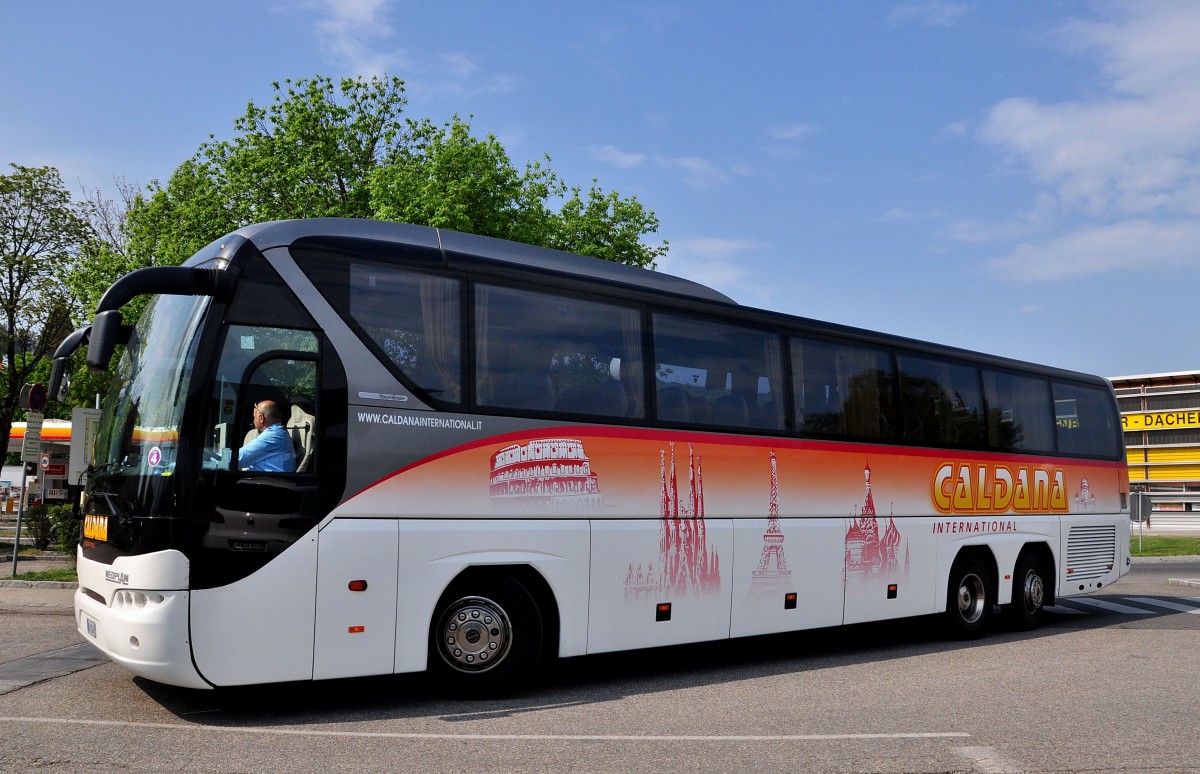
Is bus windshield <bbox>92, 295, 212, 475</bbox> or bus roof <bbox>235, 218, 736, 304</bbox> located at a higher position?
bus roof <bbox>235, 218, 736, 304</bbox>

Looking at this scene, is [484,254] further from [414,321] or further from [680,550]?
[680,550]

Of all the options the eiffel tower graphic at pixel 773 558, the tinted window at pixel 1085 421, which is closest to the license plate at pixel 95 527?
the eiffel tower graphic at pixel 773 558

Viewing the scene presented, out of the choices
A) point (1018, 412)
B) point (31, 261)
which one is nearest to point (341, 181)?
point (31, 261)

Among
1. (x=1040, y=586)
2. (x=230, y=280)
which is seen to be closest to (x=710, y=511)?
(x=230, y=280)

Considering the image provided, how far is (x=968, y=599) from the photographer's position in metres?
12.6

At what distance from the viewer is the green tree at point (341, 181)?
1083 inches

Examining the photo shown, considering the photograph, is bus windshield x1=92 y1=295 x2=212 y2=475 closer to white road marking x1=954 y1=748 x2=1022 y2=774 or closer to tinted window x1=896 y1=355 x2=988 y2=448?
white road marking x1=954 y1=748 x2=1022 y2=774

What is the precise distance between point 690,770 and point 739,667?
14.2ft

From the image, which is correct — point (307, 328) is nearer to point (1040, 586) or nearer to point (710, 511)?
point (710, 511)

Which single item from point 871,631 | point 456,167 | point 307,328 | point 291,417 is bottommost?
point 871,631

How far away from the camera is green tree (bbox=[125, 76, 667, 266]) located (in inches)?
1083

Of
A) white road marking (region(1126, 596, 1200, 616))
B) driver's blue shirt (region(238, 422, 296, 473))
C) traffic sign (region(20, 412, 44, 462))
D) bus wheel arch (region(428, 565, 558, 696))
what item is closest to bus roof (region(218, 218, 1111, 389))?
driver's blue shirt (region(238, 422, 296, 473))

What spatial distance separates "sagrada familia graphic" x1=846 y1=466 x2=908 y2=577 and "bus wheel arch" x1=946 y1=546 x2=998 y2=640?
1.23m

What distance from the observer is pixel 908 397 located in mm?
11875
